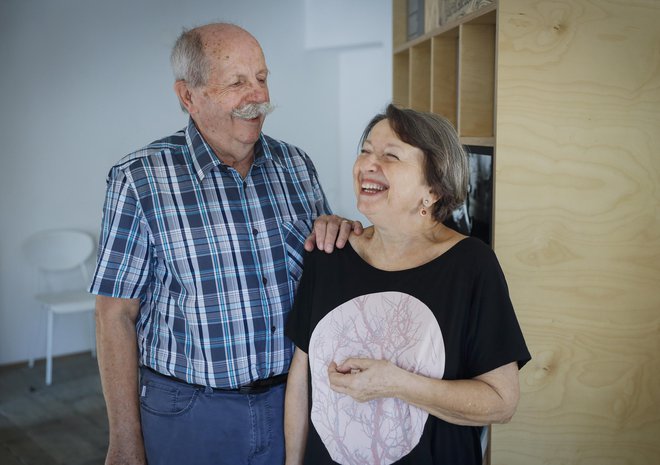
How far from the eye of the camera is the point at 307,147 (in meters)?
6.17

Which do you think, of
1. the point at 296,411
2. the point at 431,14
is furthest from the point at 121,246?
the point at 431,14

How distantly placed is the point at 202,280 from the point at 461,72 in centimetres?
126

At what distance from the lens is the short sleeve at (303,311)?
1.65 m

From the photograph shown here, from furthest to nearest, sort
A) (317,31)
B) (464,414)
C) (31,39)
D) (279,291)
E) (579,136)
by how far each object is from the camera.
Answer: (317,31)
(31,39)
(579,136)
(279,291)
(464,414)

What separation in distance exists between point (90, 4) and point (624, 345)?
4555mm

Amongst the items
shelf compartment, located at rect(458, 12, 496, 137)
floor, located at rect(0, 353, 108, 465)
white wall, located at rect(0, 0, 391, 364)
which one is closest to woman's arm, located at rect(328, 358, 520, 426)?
shelf compartment, located at rect(458, 12, 496, 137)

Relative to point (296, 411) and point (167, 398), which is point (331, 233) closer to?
point (296, 411)

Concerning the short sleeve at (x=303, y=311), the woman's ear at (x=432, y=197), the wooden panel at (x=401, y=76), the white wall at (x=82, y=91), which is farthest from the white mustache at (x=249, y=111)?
the white wall at (x=82, y=91)

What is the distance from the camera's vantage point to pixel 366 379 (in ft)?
4.69

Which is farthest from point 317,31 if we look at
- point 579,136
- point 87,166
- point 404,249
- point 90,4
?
point 404,249

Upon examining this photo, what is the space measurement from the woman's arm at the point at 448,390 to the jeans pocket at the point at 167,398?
50 centimetres

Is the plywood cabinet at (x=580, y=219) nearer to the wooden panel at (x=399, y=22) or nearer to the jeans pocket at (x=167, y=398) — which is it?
the jeans pocket at (x=167, y=398)

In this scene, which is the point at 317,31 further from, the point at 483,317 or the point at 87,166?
the point at 483,317

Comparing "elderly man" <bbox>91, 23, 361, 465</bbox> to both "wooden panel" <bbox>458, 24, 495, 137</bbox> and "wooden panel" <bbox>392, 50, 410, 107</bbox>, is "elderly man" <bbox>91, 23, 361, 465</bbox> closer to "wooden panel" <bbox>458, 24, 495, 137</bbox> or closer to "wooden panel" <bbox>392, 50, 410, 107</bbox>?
"wooden panel" <bbox>458, 24, 495, 137</bbox>
